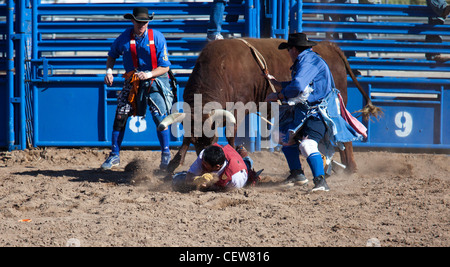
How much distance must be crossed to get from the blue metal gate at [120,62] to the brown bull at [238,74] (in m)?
1.40

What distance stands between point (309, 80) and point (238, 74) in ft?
4.72

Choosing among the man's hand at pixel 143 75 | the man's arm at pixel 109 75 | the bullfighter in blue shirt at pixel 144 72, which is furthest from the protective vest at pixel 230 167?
the man's arm at pixel 109 75

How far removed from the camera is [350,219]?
425 centimetres

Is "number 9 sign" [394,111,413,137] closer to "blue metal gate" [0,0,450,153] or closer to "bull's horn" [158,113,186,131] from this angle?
"blue metal gate" [0,0,450,153]

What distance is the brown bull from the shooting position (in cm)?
600

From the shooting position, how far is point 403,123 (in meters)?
8.38

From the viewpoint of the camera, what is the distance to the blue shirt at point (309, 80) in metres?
5.10

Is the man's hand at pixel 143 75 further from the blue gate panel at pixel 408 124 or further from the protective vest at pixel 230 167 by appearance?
the blue gate panel at pixel 408 124

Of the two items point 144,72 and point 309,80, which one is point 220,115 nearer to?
point 309,80

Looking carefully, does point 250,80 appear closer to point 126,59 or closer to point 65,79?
point 126,59

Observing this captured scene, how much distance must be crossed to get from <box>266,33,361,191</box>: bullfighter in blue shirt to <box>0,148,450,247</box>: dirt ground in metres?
0.38

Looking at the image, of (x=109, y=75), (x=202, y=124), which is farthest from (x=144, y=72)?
(x=202, y=124)

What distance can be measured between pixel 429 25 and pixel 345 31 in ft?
4.15
